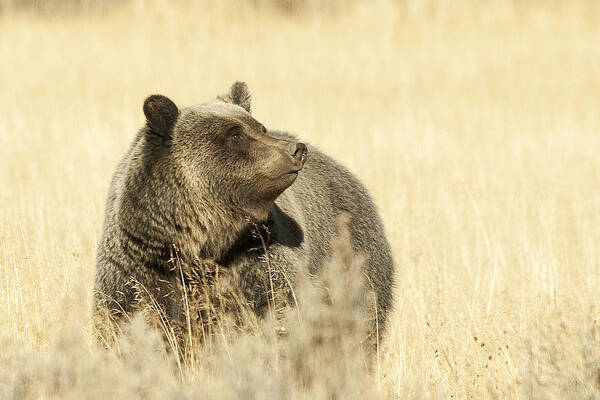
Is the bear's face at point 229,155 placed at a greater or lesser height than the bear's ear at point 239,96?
lesser

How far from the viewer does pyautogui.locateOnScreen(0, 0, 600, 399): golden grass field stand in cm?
401

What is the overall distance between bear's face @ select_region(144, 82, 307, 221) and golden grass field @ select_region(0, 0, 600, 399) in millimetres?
840

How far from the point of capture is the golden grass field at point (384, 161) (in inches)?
158

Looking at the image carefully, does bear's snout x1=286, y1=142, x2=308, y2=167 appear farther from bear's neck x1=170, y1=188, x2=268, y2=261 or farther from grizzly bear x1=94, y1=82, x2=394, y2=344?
bear's neck x1=170, y1=188, x2=268, y2=261

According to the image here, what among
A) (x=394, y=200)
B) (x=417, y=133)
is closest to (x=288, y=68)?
(x=417, y=133)

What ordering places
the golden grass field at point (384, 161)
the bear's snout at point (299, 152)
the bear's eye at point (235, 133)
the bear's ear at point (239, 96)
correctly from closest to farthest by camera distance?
the golden grass field at point (384, 161), the bear's snout at point (299, 152), the bear's eye at point (235, 133), the bear's ear at point (239, 96)

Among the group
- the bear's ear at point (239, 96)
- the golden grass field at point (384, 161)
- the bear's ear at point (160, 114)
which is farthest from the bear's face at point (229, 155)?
the golden grass field at point (384, 161)

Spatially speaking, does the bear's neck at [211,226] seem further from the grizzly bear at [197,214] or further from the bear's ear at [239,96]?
the bear's ear at [239,96]

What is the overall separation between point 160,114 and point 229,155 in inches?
18.8

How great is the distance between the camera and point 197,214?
4582 millimetres

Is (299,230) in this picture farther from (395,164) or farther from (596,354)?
(395,164)

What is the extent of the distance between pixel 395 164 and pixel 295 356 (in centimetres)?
777

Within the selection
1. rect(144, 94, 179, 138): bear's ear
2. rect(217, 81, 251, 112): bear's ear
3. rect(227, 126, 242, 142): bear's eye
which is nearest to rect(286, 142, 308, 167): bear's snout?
rect(227, 126, 242, 142): bear's eye

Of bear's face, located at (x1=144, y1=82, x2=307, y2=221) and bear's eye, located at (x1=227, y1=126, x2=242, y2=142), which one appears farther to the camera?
bear's eye, located at (x1=227, y1=126, x2=242, y2=142)
